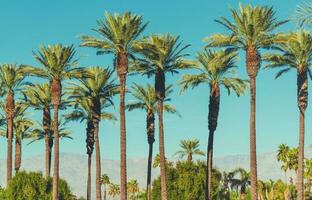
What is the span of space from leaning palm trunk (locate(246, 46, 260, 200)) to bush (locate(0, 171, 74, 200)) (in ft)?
75.5

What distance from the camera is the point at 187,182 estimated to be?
65.3m

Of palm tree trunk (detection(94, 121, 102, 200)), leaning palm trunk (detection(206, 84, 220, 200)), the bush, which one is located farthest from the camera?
palm tree trunk (detection(94, 121, 102, 200))

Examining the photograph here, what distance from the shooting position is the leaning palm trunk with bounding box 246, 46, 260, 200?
Result: 46781 millimetres

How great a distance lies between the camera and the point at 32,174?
6284 cm

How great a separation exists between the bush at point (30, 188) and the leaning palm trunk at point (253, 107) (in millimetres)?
23008

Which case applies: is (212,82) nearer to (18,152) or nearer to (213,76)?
(213,76)

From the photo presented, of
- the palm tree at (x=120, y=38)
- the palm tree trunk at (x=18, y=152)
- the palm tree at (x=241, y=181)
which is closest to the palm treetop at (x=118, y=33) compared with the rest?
the palm tree at (x=120, y=38)

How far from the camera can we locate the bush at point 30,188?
6131cm

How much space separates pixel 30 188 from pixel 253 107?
25.0 metres

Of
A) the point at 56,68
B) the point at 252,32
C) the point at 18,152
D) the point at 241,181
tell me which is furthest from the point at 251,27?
the point at 241,181

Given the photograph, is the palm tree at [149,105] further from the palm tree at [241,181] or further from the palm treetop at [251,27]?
the palm tree at [241,181]

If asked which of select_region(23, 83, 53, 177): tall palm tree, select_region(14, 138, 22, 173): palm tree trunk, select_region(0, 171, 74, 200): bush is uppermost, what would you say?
select_region(23, 83, 53, 177): tall palm tree

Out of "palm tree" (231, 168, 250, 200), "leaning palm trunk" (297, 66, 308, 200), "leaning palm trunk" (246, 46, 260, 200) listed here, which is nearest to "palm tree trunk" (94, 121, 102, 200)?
"leaning palm trunk" (297, 66, 308, 200)

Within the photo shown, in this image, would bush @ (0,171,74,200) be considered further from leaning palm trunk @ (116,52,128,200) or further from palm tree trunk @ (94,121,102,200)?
leaning palm trunk @ (116,52,128,200)
